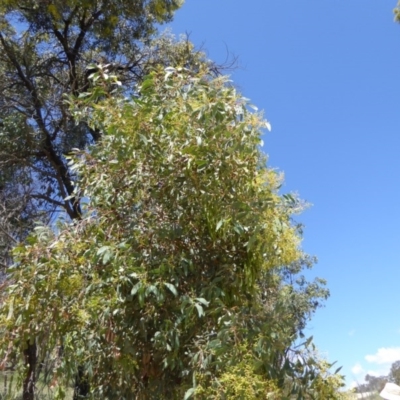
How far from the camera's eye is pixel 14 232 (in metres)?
6.13

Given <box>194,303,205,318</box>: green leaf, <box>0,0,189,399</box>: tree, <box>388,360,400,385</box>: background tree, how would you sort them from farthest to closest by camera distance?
<box>388,360,400,385</box>: background tree < <box>0,0,189,399</box>: tree < <box>194,303,205,318</box>: green leaf

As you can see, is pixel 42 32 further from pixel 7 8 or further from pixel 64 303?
pixel 64 303

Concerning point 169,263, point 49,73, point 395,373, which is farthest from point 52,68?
point 395,373

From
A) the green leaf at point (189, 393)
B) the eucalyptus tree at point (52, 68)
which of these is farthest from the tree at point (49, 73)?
the green leaf at point (189, 393)

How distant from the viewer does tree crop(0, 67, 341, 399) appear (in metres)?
2.37

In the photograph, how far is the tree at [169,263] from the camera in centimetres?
237

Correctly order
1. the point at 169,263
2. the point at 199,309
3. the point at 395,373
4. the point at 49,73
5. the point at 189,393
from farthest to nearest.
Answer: the point at 395,373
the point at 49,73
the point at 169,263
the point at 199,309
the point at 189,393

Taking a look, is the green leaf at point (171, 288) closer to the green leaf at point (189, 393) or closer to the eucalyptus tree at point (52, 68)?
the green leaf at point (189, 393)

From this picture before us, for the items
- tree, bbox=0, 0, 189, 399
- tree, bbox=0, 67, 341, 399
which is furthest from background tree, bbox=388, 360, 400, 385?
tree, bbox=0, 67, 341, 399

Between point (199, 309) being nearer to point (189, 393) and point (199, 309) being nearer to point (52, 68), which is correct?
point (189, 393)

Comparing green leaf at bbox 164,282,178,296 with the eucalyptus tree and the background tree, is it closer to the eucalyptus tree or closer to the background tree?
the eucalyptus tree

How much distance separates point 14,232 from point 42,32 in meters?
2.79

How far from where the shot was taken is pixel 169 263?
2.51 metres

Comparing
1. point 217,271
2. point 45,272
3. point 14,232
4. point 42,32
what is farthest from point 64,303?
point 42,32
